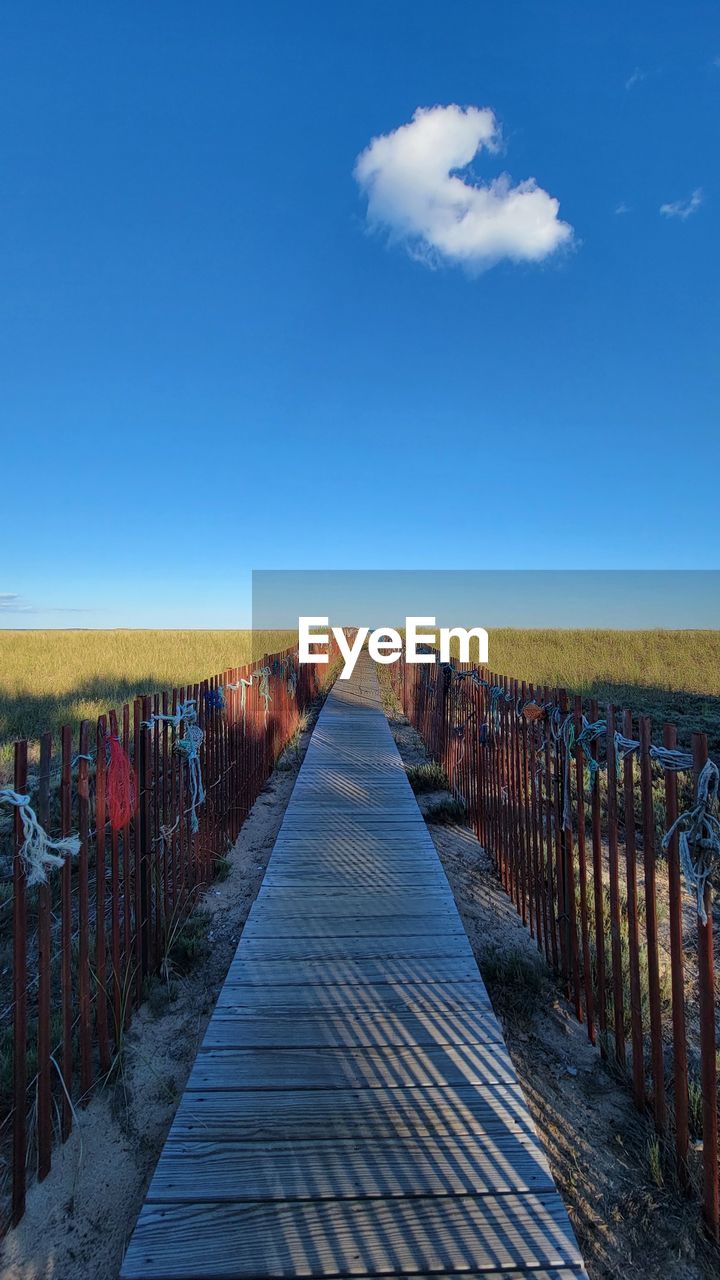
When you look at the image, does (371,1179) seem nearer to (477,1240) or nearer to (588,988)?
(477,1240)

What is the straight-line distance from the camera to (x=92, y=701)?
11844mm

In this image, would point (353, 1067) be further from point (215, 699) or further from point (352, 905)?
point (215, 699)

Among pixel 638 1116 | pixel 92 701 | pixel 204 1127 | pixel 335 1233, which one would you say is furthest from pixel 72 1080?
pixel 92 701

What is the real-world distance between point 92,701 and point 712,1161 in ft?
40.3

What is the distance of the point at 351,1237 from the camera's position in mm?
1543

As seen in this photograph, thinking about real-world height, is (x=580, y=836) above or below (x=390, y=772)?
above

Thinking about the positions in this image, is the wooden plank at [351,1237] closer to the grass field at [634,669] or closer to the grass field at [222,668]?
the grass field at [222,668]

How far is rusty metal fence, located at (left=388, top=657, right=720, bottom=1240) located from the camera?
1.85 meters

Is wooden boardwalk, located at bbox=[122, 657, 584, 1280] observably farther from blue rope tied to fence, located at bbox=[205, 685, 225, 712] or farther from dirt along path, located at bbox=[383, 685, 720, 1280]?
blue rope tied to fence, located at bbox=[205, 685, 225, 712]

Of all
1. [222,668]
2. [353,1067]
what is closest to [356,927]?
[353,1067]

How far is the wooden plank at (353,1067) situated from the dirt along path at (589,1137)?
312 millimetres

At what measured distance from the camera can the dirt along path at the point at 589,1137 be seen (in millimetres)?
1685

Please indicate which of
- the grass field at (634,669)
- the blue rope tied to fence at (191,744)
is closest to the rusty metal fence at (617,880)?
the blue rope tied to fence at (191,744)

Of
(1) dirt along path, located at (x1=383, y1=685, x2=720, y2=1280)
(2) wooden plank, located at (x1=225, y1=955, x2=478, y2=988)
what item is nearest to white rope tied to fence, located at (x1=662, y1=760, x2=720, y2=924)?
(1) dirt along path, located at (x1=383, y1=685, x2=720, y2=1280)
